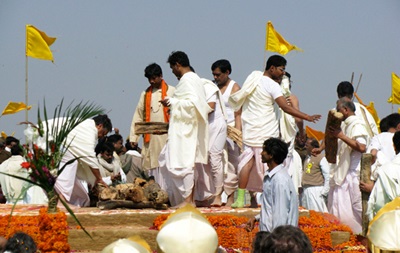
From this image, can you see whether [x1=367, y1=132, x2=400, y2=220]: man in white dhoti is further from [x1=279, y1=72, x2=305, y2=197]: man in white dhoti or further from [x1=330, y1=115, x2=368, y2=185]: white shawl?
[x1=279, y1=72, x2=305, y2=197]: man in white dhoti

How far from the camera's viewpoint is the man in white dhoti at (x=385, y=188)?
9.88 metres

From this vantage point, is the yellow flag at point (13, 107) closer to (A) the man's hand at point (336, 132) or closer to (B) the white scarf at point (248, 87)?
(B) the white scarf at point (248, 87)

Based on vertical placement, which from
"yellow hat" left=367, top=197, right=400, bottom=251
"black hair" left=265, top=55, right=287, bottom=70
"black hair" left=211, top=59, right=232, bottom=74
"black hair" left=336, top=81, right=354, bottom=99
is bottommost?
"yellow hat" left=367, top=197, right=400, bottom=251

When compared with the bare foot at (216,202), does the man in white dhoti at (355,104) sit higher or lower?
higher

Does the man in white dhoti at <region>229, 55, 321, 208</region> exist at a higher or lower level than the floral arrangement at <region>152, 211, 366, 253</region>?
higher

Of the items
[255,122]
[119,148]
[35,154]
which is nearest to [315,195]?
[119,148]

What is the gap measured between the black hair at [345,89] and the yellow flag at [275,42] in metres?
4.40

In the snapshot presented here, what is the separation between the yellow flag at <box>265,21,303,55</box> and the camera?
1825 cm

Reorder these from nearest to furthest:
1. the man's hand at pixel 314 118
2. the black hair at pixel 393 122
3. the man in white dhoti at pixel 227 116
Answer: the man's hand at pixel 314 118 → the black hair at pixel 393 122 → the man in white dhoti at pixel 227 116

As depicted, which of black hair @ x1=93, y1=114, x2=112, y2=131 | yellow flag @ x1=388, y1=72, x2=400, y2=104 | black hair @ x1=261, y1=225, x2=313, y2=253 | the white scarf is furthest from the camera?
yellow flag @ x1=388, y1=72, x2=400, y2=104

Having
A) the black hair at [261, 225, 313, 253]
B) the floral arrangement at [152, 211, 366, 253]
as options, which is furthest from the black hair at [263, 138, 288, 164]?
the black hair at [261, 225, 313, 253]

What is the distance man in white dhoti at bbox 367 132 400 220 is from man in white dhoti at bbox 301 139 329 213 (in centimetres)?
821

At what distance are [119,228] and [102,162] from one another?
326 centimetres

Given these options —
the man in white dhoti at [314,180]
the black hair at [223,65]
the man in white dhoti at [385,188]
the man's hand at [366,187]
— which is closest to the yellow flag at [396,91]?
the man in white dhoti at [314,180]
